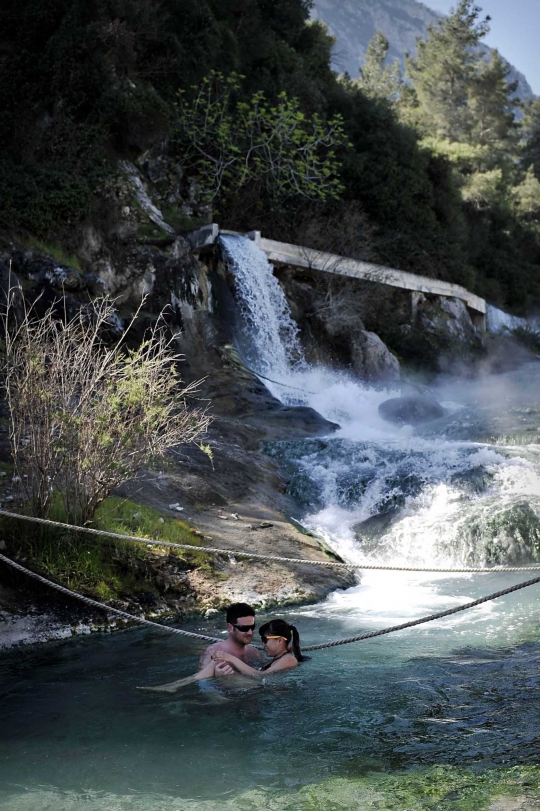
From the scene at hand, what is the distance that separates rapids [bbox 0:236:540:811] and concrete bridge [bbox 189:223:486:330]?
10.4 meters

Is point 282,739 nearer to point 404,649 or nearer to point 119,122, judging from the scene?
point 404,649

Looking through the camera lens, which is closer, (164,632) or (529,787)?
(529,787)

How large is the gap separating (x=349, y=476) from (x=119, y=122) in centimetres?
1236

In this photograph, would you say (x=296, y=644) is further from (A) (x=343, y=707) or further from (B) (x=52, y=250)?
(B) (x=52, y=250)

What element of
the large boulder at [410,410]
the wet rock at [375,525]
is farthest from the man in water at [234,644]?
the large boulder at [410,410]

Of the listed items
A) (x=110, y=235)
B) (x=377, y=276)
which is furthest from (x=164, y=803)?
(x=377, y=276)

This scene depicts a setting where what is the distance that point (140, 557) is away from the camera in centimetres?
839

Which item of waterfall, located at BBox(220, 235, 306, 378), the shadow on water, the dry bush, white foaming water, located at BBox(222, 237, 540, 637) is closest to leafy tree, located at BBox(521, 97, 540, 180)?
waterfall, located at BBox(220, 235, 306, 378)

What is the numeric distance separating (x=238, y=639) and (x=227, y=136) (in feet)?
65.5

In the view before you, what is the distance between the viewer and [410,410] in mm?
18344

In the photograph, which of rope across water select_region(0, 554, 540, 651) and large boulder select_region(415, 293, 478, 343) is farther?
large boulder select_region(415, 293, 478, 343)

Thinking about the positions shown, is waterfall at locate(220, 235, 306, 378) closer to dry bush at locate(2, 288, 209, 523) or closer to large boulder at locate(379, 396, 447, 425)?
large boulder at locate(379, 396, 447, 425)

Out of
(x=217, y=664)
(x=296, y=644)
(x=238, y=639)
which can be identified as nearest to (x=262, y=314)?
(x=296, y=644)

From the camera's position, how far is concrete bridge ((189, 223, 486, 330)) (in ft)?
65.9
